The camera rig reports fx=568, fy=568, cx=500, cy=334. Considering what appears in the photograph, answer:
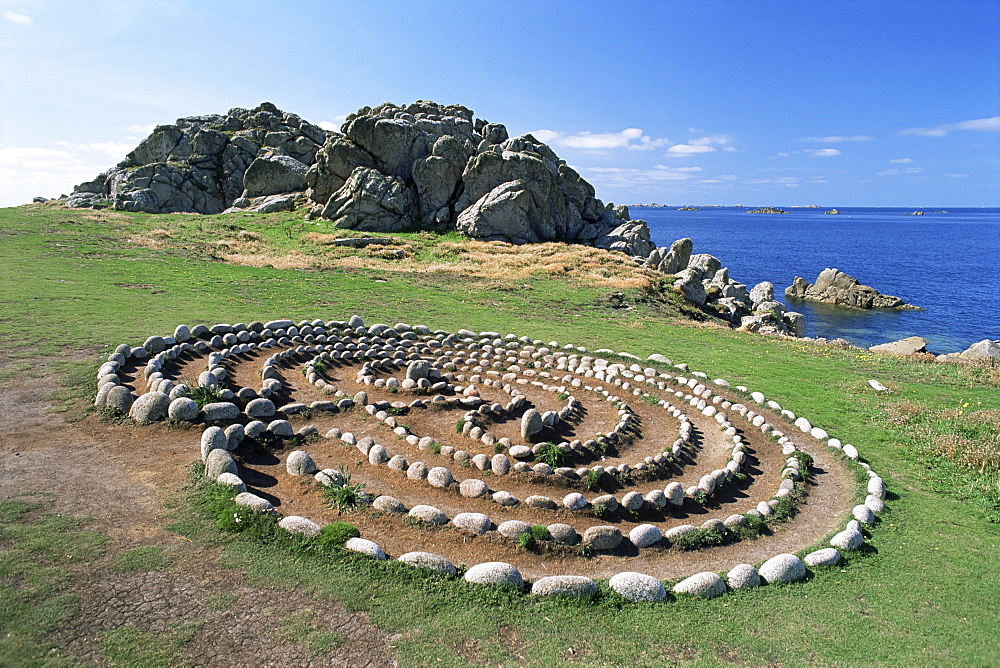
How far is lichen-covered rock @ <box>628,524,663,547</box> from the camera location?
10.4 m

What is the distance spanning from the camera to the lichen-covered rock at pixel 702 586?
29.1ft

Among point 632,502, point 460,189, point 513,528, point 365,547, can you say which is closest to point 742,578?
point 632,502

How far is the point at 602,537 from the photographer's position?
10.2m

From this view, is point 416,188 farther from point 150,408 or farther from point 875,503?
point 875,503

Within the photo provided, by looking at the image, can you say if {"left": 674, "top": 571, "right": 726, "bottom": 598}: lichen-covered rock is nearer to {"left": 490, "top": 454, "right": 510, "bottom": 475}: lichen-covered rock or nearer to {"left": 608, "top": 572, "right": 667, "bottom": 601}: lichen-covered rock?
{"left": 608, "top": 572, "right": 667, "bottom": 601}: lichen-covered rock

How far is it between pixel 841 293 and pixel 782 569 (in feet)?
253

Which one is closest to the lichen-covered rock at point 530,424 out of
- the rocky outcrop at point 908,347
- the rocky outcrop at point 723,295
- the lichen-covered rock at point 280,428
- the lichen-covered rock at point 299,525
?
the lichen-covered rock at point 280,428

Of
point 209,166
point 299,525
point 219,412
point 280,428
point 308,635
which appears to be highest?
point 209,166

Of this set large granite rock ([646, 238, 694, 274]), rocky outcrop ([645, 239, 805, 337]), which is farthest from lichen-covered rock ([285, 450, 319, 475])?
large granite rock ([646, 238, 694, 274])

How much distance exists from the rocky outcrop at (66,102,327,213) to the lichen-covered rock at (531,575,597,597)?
8809 centimetres

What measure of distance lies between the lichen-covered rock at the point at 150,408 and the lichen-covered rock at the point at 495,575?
9312mm

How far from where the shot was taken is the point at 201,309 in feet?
88.9

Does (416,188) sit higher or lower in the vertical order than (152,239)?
higher

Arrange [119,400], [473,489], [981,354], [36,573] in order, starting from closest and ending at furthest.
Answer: [36,573], [473,489], [119,400], [981,354]
